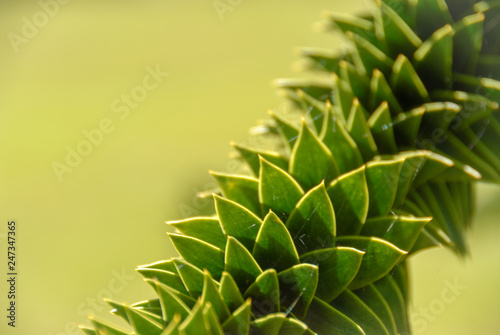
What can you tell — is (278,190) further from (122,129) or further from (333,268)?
(122,129)

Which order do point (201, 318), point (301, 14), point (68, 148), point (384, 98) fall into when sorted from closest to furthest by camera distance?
point (201, 318) → point (384, 98) → point (68, 148) → point (301, 14)

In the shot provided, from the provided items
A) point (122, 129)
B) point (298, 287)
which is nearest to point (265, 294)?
point (298, 287)

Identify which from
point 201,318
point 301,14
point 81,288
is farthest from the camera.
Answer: point 301,14

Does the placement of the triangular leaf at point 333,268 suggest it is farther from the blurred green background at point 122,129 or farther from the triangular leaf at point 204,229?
the blurred green background at point 122,129

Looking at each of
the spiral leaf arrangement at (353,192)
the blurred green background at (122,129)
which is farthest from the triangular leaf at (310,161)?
the blurred green background at (122,129)

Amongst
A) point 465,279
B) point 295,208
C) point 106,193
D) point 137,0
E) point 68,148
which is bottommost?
point 465,279

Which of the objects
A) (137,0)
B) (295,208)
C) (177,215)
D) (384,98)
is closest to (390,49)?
(384,98)

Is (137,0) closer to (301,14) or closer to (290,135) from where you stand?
(301,14)

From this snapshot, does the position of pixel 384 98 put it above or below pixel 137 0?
below

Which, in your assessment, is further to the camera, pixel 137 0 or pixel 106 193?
pixel 137 0
